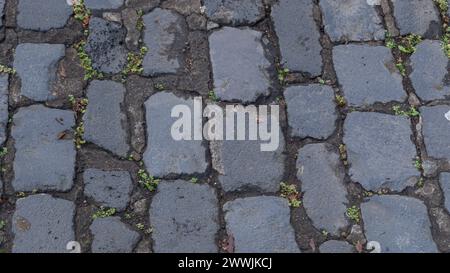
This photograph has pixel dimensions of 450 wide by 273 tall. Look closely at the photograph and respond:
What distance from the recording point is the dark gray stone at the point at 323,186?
323cm

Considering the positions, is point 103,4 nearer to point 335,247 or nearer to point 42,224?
point 42,224

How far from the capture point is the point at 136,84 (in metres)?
3.58

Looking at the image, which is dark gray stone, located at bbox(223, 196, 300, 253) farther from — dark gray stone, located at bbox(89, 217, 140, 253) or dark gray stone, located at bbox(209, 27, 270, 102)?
dark gray stone, located at bbox(209, 27, 270, 102)

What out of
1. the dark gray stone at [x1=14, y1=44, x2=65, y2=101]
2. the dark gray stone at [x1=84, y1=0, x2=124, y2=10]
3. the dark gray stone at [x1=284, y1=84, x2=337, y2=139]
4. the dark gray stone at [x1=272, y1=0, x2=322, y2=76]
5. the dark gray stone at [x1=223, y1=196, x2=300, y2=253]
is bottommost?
the dark gray stone at [x1=223, y1=196, x2=300, y2=253]

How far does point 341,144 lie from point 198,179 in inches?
29.3

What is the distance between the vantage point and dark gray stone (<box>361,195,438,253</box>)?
3.17 meters

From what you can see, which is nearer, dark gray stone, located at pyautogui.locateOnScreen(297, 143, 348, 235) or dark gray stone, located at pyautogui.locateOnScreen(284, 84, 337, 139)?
dark gray stone, located at pyautogui.locateOnScreen(297, 143, 348, 235)

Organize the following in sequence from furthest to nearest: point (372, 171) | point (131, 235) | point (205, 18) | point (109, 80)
A: point (205, 18) → point (109, 80) → point (372, 171) → point (131, 235)

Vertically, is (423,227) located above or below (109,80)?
below

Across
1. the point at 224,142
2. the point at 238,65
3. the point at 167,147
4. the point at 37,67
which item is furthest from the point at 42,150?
the point at 238,65

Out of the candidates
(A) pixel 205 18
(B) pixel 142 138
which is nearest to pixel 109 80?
(B) pixel 142 138

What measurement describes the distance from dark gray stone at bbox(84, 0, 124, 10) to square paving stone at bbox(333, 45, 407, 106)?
1.24 meters

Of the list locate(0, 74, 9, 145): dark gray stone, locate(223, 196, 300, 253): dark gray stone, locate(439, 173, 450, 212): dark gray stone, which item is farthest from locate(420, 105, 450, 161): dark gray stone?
locate(0, 74, 9, 145): dark gray stone

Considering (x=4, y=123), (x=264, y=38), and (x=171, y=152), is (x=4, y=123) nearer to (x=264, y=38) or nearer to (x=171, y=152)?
(x=171, y=152)
